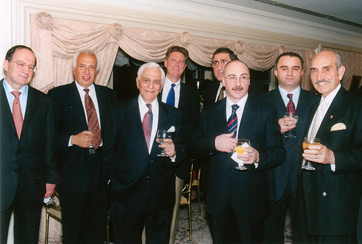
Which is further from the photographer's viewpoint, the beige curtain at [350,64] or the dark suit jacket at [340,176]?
the beige curtain at [350,64]

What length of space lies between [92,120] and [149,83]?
768 millimetres

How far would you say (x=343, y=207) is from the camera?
2.17 m

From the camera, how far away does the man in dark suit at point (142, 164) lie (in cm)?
238

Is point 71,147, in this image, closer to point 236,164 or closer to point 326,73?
point 236,164

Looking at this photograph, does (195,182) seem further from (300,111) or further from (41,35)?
(41,35)

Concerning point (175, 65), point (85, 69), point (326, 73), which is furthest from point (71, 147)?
point (326, 73)

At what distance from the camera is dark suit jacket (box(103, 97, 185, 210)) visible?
2.38m

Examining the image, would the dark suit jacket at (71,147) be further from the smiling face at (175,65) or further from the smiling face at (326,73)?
the smiling face at (326,73)

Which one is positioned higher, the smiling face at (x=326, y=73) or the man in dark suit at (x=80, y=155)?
the smiling face at (x=326, y=73)

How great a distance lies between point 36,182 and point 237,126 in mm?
1742

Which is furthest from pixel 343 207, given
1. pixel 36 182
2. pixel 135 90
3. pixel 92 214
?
pixel 135 90

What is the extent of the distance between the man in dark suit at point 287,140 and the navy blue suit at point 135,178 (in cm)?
100

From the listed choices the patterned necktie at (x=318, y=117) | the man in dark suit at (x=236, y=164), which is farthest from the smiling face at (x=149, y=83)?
the patterned necktie at (x=318, y=117)

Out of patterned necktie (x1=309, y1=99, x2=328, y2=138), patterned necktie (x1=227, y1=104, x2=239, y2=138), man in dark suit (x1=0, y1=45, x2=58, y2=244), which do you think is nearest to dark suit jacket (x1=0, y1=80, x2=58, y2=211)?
man in dark suit (x1=0, y1=45, x2=58, y2=244)
